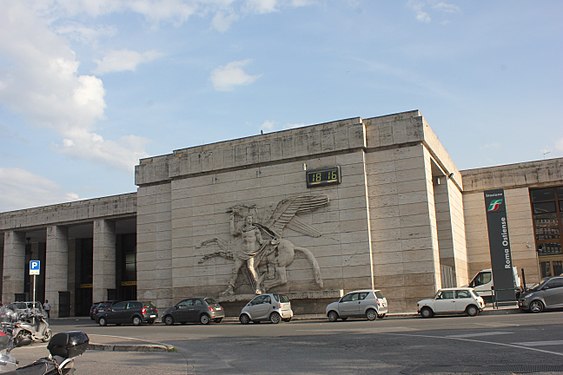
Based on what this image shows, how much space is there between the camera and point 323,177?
1169 inches

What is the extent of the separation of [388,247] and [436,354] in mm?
17260

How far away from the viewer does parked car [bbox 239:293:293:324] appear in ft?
83.9

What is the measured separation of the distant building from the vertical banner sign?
11cm

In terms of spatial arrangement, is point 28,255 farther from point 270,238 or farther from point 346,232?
point 346,232

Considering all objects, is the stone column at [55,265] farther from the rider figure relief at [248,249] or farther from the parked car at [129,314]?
the rider figure relief at [248,249]

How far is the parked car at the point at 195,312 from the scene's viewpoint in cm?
2723

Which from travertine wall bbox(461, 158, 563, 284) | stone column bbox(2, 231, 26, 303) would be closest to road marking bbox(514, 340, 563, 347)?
travertine wall bbox(461, 158, 563, 284)

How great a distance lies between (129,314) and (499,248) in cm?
2001

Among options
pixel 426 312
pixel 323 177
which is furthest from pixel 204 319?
pixel 426 312

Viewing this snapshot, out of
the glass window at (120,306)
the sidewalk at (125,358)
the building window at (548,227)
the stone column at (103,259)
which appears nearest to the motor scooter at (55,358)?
the sidewalk at (125,358)

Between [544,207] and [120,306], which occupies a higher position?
[544,207]

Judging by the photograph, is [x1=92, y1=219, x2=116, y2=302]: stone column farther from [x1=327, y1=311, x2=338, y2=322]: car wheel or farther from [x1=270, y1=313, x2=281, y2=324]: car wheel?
[x1=327, y1=311, x2=338, y2=322]: car wheel

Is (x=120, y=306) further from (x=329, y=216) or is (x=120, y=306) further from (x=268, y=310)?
(x=329, y=216)

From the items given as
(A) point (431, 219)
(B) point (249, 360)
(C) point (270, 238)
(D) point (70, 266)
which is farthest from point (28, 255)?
(B) point (249, 360)
